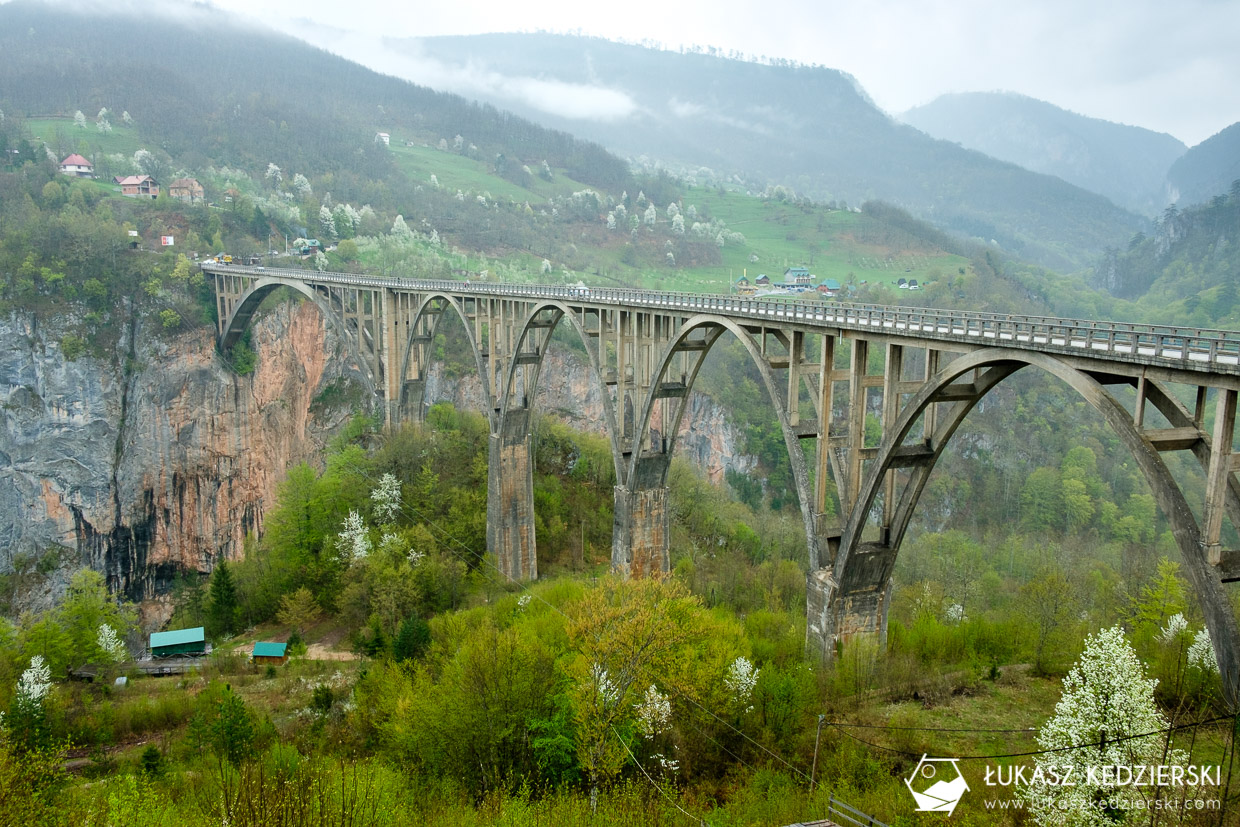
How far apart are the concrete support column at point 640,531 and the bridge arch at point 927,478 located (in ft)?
41.0

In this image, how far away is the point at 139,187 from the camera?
3659 inches

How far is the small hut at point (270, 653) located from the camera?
3612 centimetres

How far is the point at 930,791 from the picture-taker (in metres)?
15.9

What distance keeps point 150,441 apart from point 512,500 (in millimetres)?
39843

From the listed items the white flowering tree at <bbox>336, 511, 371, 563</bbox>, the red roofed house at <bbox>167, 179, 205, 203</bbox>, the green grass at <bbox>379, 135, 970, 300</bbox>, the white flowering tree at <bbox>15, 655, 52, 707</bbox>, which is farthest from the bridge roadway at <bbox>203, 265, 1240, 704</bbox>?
the green grass at <bbox>379, 135, 970, 300</bbox>

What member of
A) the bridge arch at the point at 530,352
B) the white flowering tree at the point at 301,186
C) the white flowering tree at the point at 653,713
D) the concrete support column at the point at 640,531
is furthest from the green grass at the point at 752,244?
the white flowering tree at the point at 653,713

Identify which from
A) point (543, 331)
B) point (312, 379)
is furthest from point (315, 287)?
point (543, 331)

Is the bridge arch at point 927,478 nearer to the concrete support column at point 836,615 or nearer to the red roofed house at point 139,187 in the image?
the concrete support column at point 836,615

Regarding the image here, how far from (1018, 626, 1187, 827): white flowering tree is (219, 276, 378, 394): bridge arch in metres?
45.2

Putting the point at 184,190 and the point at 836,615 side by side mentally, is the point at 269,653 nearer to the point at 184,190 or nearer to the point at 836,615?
the point at 836,615

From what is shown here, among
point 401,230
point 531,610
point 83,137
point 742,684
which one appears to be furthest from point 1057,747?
point 83,137

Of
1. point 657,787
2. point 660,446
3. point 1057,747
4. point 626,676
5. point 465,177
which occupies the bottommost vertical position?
point 657,787

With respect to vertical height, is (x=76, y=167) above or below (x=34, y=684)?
above

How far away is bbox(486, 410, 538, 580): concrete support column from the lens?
43000 millimetres
